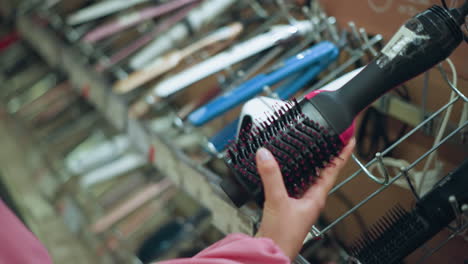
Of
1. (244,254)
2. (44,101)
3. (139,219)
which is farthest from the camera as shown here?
(44,101)

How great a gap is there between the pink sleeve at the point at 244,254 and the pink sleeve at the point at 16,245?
149 mm

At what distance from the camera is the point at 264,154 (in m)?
0.43

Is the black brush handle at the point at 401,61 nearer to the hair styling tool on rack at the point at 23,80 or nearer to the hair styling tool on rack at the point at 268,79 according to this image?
the hair styling tool on rack at the point at 268,79

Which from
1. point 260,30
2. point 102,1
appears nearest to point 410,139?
point 260,30

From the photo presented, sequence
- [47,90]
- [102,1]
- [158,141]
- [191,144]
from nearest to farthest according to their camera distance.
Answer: [158,141] → [191,144] → [102,1] → [47,90]

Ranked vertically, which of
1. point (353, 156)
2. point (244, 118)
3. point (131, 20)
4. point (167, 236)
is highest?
point (131, 20)

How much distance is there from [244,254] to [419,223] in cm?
21

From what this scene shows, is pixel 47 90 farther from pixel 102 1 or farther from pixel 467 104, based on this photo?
pixel 467 104

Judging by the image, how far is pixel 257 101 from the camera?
0.53 metres

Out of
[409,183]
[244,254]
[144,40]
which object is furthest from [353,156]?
[144,40]

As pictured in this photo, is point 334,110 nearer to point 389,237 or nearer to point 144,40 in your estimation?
point 389,237

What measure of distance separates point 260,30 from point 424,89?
345 millimetres

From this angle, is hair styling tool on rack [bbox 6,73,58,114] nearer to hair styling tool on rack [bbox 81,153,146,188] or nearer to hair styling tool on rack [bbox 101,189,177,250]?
hair styling tool on rack [bbox 81,153,146,188]

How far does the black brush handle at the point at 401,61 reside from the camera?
0.42 metres
